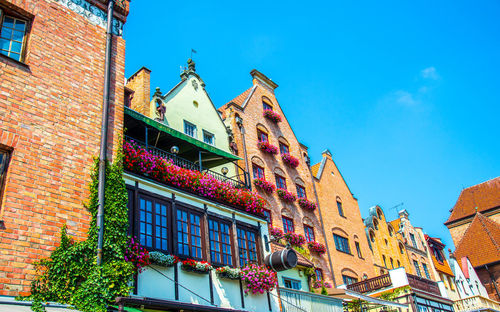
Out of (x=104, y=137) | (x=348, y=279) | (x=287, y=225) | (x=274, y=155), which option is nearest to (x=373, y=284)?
(x=348, y=279)

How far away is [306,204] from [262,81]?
8586 mm

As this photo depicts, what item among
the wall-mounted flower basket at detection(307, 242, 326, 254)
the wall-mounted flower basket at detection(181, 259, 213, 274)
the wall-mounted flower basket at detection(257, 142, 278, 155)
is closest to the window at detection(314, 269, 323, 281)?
the wall-mounted flower basket at detection(307, 242, 326, 254)

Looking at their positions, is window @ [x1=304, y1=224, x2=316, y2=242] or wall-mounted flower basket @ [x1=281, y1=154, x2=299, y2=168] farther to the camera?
wall-mounted flower basket @ [x1=281, y1=154, x2=299, y2=168]

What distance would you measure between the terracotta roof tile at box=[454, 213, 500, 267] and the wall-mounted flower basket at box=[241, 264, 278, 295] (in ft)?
122

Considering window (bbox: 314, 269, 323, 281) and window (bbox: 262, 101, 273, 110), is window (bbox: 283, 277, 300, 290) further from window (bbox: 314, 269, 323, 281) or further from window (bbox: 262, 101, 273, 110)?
window (bbox: 262, 101, 273, 110)

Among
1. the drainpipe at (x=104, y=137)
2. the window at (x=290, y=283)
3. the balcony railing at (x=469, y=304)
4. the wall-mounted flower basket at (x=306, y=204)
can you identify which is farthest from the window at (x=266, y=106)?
the balcony railing at (x=469, y=304)

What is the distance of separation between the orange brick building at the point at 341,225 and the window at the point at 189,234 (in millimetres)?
12822

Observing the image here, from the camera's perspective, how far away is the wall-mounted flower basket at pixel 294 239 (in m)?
21.6

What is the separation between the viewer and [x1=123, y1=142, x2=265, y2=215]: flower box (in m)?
11.9

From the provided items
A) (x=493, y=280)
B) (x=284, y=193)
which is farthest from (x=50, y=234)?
(x=493, y=280)

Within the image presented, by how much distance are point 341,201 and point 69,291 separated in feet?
72.8

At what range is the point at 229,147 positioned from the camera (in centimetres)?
2142

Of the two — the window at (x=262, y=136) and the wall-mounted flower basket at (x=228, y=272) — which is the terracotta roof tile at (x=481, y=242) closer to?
Answer: the window at (x=262, y=136)

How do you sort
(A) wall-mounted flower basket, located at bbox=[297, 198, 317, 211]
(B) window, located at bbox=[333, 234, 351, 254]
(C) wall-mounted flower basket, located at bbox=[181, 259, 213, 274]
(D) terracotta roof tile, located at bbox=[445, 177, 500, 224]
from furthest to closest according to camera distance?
(D) terracotta roof tile, located at bbox=[445, 177, 500, 224] < (B) window, located at bbox=[333, 234, 351, 254] < (A) wall-mounted flower basket, located at bbox=[297, 198, 317, 211] < (C) wall-mounted flower basket, located at bbox=[181, 259, 213, 274]
